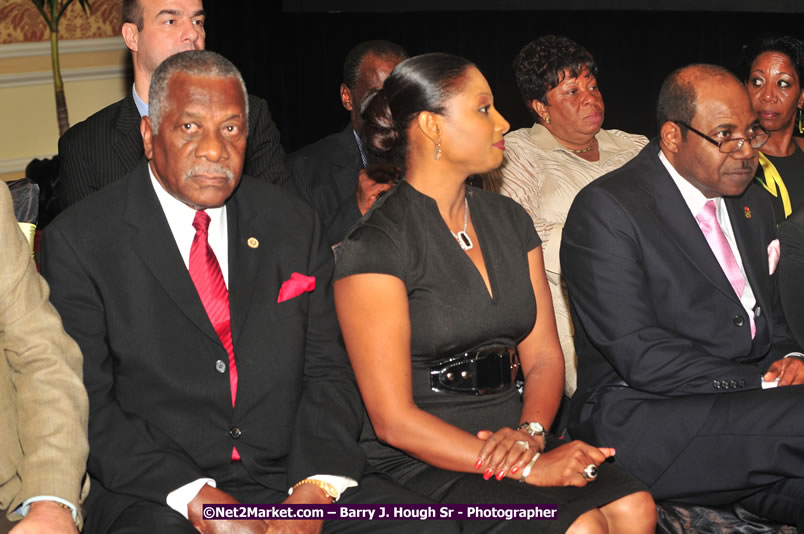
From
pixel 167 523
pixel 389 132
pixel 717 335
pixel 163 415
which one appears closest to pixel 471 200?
pixel 389 132

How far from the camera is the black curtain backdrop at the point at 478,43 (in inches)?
273

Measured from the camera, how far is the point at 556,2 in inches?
288

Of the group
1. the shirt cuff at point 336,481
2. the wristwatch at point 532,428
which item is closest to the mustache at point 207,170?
the shirt cuff at point 336,481

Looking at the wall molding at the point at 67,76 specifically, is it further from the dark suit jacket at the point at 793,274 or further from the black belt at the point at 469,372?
the dark suit jacket at the point at 793,274

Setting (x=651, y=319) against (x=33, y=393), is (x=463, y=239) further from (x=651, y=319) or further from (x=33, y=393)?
(x=33, y=393)

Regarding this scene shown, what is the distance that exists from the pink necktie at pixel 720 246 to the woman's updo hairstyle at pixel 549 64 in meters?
1.41

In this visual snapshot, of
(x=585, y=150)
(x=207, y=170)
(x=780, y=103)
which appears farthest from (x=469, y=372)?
(x=780, y=103)

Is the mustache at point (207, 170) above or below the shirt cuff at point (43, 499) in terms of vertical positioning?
above

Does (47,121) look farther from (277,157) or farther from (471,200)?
(471,200)

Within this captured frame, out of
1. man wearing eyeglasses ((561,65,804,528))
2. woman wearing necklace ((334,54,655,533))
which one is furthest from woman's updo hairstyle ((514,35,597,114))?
woman wearing necklace ((334,54,655,533))

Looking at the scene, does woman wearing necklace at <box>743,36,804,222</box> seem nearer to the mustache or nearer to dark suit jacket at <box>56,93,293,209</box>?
dark suit jacket at <box>56,93,293,209</box>

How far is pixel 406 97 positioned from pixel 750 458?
1278 mm

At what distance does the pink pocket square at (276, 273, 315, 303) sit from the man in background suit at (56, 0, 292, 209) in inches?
33.7

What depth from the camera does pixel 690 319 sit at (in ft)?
8.68
